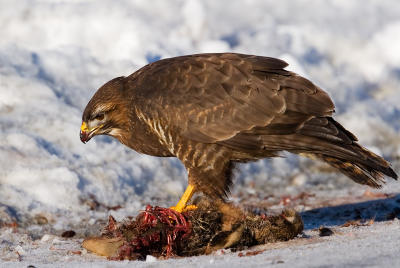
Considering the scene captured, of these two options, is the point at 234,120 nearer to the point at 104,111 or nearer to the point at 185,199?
the point at 185,199

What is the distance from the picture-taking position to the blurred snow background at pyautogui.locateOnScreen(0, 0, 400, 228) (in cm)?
784

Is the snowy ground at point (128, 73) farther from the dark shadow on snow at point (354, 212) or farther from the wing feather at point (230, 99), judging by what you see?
the wing feather at point (230, 99)

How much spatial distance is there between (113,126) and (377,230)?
2632 mm

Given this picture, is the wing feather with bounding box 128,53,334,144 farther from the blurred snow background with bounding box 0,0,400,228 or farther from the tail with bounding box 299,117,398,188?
the blurred snow background with bounding box 0,0,400,228

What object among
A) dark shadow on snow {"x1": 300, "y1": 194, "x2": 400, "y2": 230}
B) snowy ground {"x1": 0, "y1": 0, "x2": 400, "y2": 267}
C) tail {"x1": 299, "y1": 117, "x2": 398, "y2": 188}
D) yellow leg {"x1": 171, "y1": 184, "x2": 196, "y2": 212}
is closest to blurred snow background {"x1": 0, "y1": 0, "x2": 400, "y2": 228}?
snowy ground {"x1": 0, "y1": 0, "x2": 400, "y2": 267}

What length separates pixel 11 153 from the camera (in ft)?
26.3

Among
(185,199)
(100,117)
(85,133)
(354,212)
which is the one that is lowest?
(185,199)

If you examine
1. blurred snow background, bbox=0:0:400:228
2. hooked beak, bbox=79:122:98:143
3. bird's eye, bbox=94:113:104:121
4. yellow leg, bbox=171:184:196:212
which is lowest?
yellow leg, bbox=171:184:196:212

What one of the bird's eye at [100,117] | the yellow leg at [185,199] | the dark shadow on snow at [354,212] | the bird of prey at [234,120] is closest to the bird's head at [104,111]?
the bird's eye at [100,117]

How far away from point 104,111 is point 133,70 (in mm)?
4812

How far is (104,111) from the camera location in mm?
6074

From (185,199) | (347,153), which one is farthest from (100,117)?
(347,153)

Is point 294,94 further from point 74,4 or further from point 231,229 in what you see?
point 74,4

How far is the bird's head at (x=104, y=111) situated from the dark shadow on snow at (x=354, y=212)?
2217 millimetres
